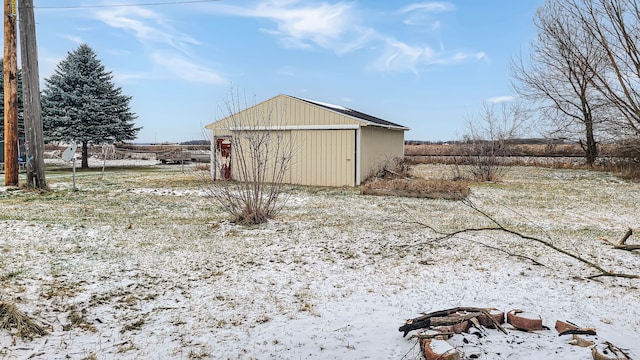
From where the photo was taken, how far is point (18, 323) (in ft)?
9.93

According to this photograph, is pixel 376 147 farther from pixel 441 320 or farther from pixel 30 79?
pixel 441 320

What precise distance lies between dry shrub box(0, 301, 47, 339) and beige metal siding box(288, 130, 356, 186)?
10800mm

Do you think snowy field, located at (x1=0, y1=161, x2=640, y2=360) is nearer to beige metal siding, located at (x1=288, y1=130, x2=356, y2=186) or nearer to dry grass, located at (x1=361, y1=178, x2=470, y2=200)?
dry grass, located at (x1=361, y1=178, x2=470, y2=200)

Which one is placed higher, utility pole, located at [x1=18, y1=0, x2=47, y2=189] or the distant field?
utility pole, located at [x1=18, y1=0, x2=47, y2=189]

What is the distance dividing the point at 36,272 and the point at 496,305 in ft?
14.7

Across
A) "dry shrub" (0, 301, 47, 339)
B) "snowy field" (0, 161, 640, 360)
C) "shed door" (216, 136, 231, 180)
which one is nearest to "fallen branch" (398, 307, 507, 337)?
"snowy field" (0, 161, 640, 360)

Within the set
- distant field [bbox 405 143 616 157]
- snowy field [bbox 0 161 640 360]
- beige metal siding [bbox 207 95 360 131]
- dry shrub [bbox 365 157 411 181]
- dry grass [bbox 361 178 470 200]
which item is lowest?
snowy field [bbox 0 161 640 360]

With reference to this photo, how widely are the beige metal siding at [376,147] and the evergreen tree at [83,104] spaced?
43.7ft

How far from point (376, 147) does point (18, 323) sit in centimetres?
1258

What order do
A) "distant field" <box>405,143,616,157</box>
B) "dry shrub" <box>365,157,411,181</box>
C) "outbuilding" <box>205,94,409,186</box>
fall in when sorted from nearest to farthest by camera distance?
"outbuilding" <box>205,94,409,186</box>
"dry shrub" <box>365,157,411,181</box>
"distant field" <box>405,143,616,157</box>

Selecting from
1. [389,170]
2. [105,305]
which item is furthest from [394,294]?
[389,170]

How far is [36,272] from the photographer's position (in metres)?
4.18

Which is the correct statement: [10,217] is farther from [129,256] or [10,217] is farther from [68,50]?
[68,50]

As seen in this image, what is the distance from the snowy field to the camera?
2.91m
